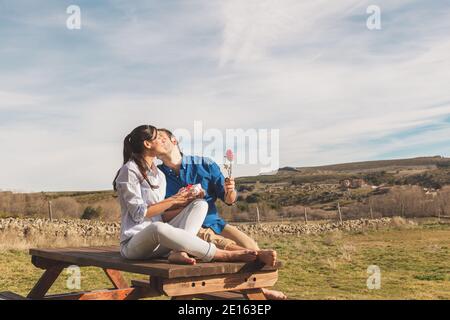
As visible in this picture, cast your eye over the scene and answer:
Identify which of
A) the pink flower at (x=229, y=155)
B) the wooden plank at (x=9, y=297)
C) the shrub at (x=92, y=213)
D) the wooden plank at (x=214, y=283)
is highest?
the pink flower at (x=229, y=155)

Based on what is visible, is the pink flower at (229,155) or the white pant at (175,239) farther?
the pink flower at (229,155)

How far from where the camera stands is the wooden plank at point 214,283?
352 centimetres

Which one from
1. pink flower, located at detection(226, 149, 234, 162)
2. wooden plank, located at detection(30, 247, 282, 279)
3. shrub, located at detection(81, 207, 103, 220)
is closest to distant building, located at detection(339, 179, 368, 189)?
shrub, located at detection(81, 207, 103, 220)

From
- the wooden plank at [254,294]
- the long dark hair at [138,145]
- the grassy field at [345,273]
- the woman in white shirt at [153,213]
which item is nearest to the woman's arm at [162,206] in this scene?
the woman in white shirt at [153,213]

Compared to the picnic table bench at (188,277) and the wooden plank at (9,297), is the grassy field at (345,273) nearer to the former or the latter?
the wooden plank at (9,297)

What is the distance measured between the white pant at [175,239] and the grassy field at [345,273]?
371 centimetres

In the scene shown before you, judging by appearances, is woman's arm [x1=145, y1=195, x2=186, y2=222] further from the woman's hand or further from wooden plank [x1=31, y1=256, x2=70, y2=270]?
wooden plank [x1=31, y1=256, x2=70, y2=270]

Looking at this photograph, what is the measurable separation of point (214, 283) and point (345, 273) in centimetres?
780

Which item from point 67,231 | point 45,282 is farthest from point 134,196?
point 67,231

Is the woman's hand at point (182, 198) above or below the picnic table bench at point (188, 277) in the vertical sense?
above

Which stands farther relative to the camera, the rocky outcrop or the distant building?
the distant building

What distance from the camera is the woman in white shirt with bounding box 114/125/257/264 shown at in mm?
3732
